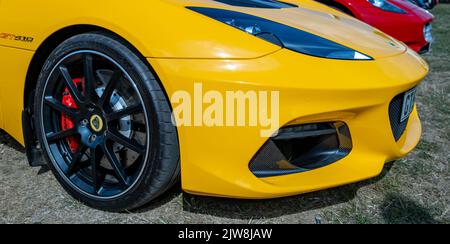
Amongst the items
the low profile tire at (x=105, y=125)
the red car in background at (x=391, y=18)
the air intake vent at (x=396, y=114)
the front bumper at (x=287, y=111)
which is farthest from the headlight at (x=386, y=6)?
the low profile tire at (x=105, y=125)

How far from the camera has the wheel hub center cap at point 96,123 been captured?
187 centimetres

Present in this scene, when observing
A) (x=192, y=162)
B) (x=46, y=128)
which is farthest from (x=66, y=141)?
(x=192, y=162)

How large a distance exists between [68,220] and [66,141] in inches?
16.3

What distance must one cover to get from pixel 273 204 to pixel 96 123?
2.98ft

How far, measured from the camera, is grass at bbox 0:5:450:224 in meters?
1.94

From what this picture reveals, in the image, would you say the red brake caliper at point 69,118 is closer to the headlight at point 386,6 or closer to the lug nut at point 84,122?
the lug nut at point 84,122

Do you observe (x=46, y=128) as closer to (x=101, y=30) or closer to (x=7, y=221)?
(x=7, y=221)

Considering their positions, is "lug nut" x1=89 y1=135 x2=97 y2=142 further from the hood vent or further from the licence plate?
the licence plate

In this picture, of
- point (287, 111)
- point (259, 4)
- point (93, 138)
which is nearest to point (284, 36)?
point (287, 111)

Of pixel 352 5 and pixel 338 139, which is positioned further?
pixel 352 5

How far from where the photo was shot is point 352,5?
13.4 feet

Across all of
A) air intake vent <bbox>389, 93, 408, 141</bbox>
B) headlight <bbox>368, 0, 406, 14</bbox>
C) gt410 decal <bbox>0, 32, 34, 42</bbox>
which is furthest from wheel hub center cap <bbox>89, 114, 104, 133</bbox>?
headlight <bbox>368, 0, 406, 14</bbox>

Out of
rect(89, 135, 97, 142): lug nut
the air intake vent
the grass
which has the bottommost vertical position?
the grass

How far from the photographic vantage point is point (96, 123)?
1882 millimetres
